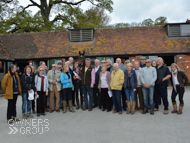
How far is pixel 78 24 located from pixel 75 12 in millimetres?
1785

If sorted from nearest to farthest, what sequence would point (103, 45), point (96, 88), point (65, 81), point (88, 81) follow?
1. point (65, 81)
2. point (88, 81)
3. point (96, 88)
4. point (103, 45)

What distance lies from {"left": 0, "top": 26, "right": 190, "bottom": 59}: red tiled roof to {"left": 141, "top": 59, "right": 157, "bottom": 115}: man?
27.9ft

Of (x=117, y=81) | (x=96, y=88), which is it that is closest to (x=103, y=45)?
(x=96, y=88)

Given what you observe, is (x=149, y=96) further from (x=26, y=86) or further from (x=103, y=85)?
(x=26, y=86)

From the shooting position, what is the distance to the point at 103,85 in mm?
6590

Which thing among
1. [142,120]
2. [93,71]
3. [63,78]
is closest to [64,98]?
[63,78]

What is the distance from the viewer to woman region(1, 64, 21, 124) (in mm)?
5387

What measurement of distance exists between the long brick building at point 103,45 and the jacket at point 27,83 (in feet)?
29.5

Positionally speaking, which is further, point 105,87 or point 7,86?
point 105,87

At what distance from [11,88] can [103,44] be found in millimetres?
11135

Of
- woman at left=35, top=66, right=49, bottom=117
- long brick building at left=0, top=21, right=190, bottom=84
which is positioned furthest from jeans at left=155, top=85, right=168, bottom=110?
long brick building at left=0, top=21, right=190, bottom=84

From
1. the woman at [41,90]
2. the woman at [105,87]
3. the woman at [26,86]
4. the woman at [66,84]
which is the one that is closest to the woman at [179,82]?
the woman at [105,87]

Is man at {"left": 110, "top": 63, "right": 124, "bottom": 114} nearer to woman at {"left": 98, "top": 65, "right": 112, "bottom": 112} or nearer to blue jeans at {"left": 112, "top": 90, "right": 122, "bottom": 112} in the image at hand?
blue jeans at {"left": 112, "top": 90, "right": 122, "bottom": 112}

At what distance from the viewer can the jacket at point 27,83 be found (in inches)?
230
